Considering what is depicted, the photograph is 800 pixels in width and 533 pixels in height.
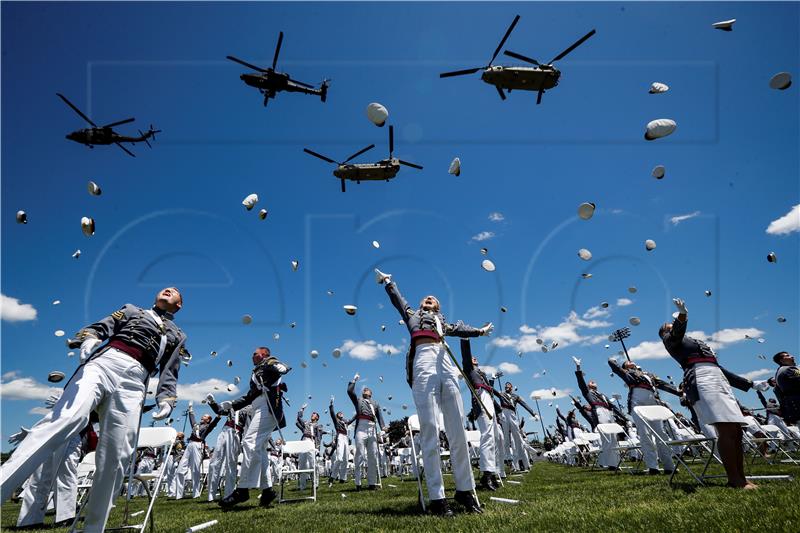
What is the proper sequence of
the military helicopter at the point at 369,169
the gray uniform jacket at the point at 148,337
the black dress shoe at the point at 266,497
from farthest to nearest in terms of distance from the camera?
the military helicopter at the point at 369,169 < the black dress shoe at the point at 266,497 < the gray uniform jacket at the point at 148,337

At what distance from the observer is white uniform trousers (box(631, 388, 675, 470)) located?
9.77m

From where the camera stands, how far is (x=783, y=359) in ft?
30.2

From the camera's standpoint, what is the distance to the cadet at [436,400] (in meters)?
5.32

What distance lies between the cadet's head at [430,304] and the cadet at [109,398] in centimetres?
365

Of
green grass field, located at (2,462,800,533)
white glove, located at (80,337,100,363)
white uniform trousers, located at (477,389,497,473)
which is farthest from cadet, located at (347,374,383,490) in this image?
white glove, located at (80,337,100,363)

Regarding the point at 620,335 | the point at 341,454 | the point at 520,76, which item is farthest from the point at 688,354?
the point at 620,335

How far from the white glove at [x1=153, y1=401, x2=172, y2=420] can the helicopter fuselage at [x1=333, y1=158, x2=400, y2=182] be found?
19292 mm

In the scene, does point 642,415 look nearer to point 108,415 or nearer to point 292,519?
point 292,519

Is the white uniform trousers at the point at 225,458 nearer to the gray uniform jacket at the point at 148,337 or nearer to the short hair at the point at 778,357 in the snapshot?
the gray uniform jacket at the point at 148,337

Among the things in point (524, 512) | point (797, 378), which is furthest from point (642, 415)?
point (524, 512)

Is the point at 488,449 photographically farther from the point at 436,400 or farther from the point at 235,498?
the point at 235,498

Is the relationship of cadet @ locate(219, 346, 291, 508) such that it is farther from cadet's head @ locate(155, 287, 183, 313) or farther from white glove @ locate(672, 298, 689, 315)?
white glove @ locate(672, 298, 689, 315)

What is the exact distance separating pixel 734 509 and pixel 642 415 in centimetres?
446

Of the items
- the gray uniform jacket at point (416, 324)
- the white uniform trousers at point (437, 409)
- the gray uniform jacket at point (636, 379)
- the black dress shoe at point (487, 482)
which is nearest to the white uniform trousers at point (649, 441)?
the gray uniform jacket at point (636, 379)
